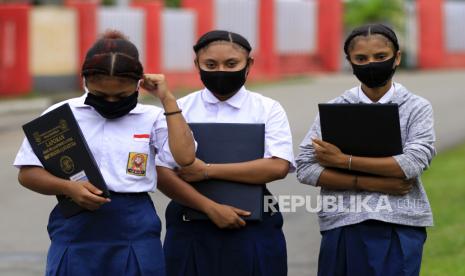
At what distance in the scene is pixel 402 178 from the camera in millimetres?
4918

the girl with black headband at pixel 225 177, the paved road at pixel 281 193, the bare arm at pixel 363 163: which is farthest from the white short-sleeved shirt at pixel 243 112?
the paved road at pixel 281 193

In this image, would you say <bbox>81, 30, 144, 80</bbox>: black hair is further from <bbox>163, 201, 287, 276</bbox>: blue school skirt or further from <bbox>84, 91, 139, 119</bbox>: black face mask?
<bbox>163, 201, 287, 276</bbox>: blue school skirt

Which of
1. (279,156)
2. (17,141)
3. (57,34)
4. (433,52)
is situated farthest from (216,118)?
(433,52)

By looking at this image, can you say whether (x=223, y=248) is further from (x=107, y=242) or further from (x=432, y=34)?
(x=432, y=34)

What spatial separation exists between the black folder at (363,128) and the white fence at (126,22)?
1974 centimetres

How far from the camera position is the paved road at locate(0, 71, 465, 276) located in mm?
8625

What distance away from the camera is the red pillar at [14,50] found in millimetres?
22594

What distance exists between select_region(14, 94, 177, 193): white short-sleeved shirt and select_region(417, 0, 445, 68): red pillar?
29.3 meters

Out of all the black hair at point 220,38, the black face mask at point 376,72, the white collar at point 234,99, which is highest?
the black hair at point 220,38

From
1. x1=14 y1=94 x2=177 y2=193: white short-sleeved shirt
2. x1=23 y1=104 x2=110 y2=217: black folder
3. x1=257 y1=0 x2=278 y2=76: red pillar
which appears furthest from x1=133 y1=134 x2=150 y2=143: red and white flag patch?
x1=257 y1=0 x2=278 y2=76: red pillar

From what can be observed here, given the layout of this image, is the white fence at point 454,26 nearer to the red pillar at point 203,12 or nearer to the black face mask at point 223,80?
the red pillar at point 203,12

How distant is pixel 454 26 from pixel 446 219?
25.1 metres

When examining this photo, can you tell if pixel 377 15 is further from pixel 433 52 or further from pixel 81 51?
pixel 81 51

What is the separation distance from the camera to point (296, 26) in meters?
30.5
